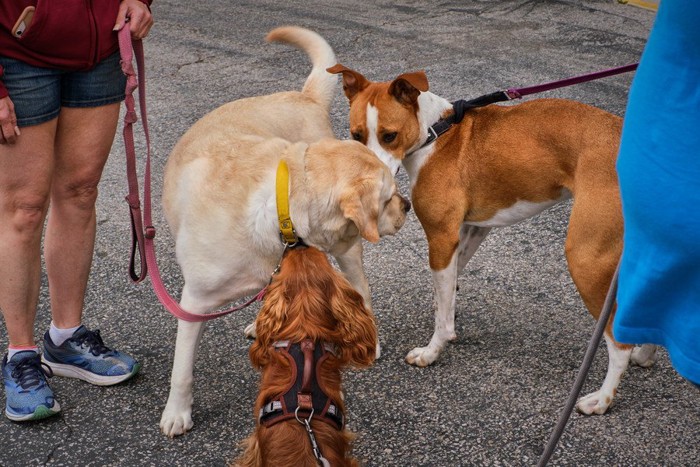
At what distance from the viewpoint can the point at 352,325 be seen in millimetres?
2320

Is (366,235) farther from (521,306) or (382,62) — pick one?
(382,62)

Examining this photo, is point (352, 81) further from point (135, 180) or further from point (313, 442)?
point (313, 442)

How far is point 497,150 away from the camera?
352 centimetres

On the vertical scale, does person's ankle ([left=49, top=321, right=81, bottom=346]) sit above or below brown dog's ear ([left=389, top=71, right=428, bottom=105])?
below

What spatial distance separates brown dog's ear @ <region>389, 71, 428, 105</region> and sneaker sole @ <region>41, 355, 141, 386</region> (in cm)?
174

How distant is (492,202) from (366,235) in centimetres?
109

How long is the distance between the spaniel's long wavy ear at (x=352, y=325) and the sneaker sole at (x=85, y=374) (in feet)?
5.06

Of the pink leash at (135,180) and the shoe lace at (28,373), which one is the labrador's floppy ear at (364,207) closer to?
the pink leash at (135,180)

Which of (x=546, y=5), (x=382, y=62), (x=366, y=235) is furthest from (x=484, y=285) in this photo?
(x=546, y=5)

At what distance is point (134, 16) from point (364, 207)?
119 cm

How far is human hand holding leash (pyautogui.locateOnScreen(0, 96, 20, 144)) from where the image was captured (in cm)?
273

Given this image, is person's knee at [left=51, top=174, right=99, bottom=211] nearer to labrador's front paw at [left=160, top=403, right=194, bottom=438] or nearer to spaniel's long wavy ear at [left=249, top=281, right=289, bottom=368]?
labrador's front paw at [left=160, top=403, right=194, bottom=438]

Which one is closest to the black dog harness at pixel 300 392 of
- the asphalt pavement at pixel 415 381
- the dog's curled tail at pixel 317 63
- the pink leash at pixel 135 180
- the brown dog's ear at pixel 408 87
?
the pink leash at pixel 135 180

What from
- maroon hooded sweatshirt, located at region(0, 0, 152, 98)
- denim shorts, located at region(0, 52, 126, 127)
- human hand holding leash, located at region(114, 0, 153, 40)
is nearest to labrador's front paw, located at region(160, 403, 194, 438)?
denim shorts, located at region(0, 52, 126, 127)
